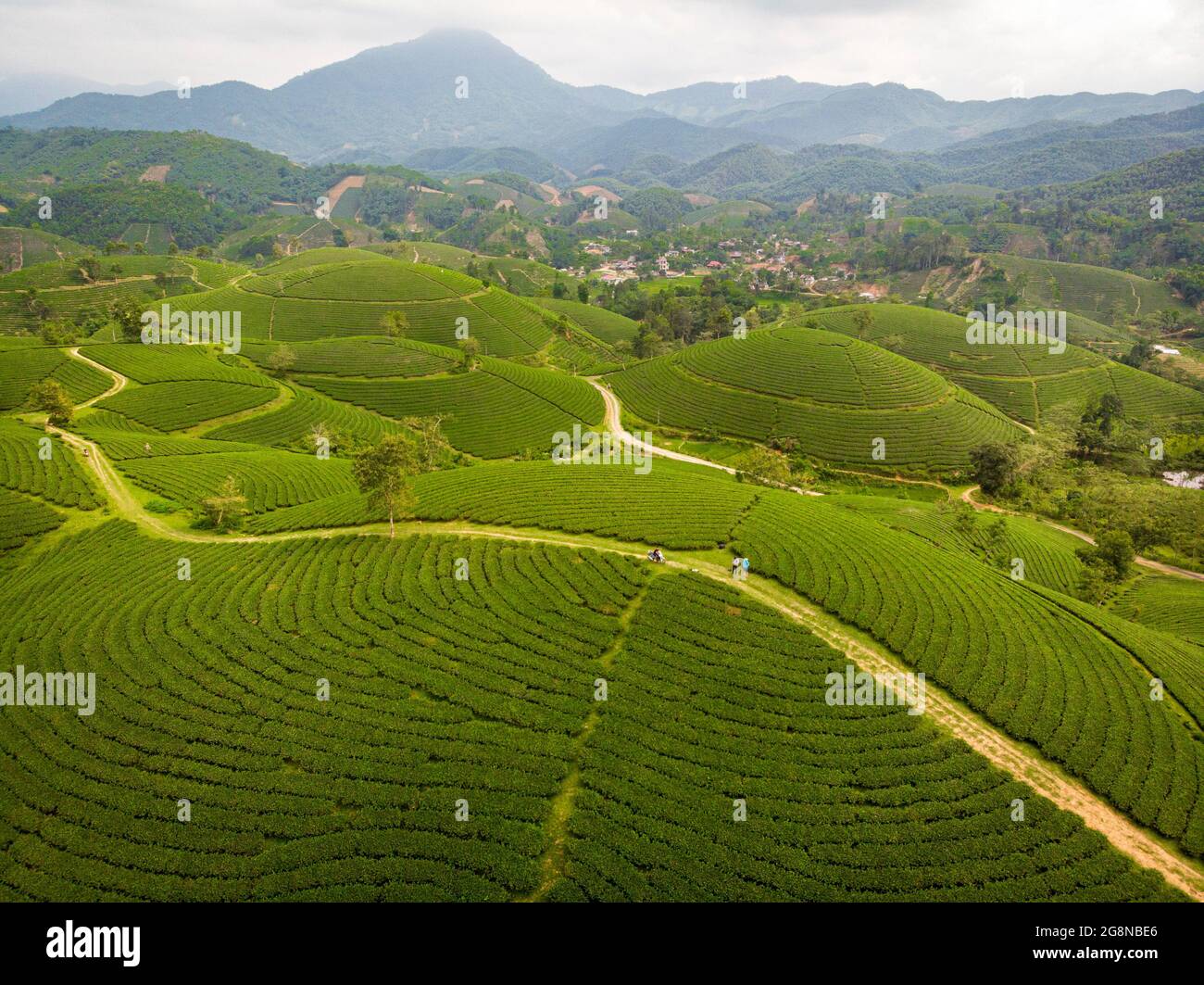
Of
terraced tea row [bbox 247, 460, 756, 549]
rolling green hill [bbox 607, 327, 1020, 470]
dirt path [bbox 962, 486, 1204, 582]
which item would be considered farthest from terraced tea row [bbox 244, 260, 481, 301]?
dirt path [bbox 962, 486, 1204, 582]

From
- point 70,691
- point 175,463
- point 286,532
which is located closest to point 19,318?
point 175,463

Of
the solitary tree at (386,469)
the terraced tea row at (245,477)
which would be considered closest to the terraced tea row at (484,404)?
the terraced tea row at (245,477)

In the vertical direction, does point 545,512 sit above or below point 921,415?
below

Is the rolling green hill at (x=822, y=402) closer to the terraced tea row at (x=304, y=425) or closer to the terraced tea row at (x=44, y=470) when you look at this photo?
the terraced tea row at (x=304, y=425)

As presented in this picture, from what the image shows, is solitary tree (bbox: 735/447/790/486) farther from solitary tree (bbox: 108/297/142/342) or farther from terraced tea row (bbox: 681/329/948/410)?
solitary tree (bbox: 108/297/142/342)

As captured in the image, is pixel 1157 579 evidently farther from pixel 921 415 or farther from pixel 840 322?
pixel 840 322

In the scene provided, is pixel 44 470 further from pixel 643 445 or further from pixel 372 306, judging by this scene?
pixel 372 306
